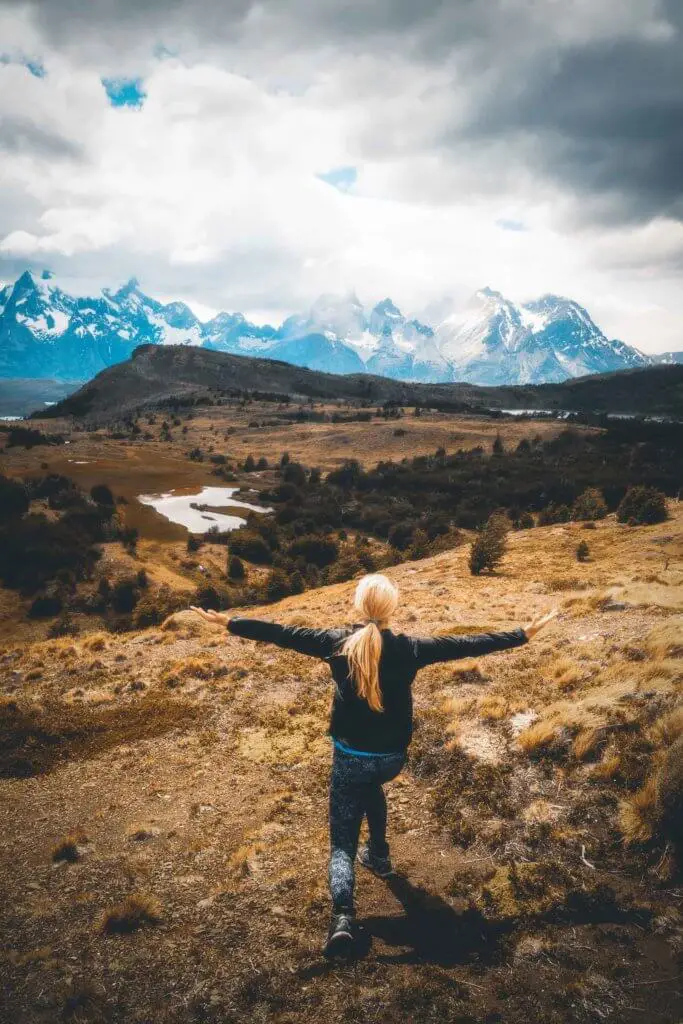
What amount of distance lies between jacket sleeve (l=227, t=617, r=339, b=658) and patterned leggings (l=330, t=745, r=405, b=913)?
91cm

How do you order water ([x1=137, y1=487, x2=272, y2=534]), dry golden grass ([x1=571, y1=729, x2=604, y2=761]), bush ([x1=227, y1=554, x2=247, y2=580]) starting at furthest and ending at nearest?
water ([x1=137, y1=487, x2=272, y2=534]) < bush ([x1=227, y1=554, x2=247, y2=580]) < dry golden grass ([x1=571, y1=729, x2=604, y2=761])

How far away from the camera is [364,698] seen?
4434 mm

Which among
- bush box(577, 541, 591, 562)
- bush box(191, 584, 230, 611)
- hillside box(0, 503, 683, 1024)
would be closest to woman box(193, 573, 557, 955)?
hillside box(0, 503, 683, 1024)

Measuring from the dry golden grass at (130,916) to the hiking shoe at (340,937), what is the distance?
6.42ft

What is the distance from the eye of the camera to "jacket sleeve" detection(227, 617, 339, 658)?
15.6ft

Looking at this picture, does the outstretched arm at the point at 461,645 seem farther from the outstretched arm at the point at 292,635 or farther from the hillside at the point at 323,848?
the hillside at the point at 323,848

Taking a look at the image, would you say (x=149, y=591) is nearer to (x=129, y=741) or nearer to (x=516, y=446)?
(x=129, y=741)

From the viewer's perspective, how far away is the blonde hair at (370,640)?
4289 mm

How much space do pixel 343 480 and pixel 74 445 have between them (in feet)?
171

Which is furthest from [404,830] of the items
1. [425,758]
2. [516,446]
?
[516,446]

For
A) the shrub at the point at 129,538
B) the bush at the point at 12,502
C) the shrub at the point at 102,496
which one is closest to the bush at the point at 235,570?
the shrub at the point at 129,538

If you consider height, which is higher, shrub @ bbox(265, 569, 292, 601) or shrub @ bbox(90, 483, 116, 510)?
shrub @ bbox(90, 483, 116, 510)

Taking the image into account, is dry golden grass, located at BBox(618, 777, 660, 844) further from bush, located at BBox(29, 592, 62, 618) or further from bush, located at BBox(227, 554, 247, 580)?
bush, located at BBox(227, 554, 247, 580)

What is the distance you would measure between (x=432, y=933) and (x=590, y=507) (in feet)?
115
